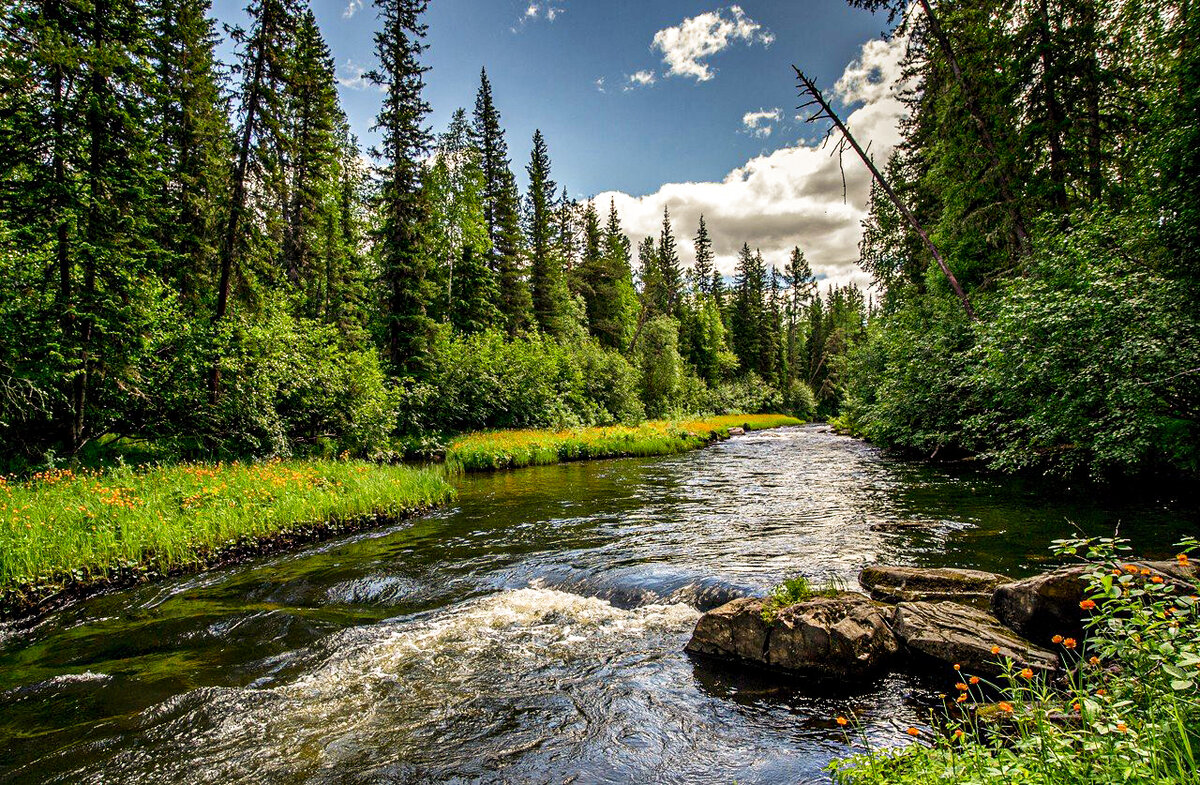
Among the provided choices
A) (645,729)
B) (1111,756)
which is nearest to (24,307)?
(645,729)

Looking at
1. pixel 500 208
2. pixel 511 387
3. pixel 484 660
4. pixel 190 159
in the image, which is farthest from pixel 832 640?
pixel 500 208

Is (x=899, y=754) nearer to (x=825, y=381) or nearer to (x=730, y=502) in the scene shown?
(x=730, y=502)

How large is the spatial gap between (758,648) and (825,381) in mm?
85812

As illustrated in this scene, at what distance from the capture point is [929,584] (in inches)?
259

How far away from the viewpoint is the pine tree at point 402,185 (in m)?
25.5

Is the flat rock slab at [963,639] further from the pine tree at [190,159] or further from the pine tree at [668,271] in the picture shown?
the pine tree at [668,271]

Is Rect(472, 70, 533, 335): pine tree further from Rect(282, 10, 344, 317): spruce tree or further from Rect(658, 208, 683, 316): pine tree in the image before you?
Rect(658, 208, 683, 316): pine tree

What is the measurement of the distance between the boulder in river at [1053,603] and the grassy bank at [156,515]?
11727mm

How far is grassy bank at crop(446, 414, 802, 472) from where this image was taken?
23094 millimetres

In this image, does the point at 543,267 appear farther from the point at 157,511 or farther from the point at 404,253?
the point at 157,511

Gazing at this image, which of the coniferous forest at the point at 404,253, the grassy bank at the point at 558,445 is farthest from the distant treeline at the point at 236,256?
the grassy bank at the point at 558,445

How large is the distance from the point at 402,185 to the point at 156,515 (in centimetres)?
2049

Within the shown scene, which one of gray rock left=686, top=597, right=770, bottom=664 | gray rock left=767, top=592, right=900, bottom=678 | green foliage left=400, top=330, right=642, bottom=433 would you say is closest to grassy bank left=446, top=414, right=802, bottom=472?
green foliage left=400, top=330, right=642, bottom=433

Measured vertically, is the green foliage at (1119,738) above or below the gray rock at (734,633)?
above
